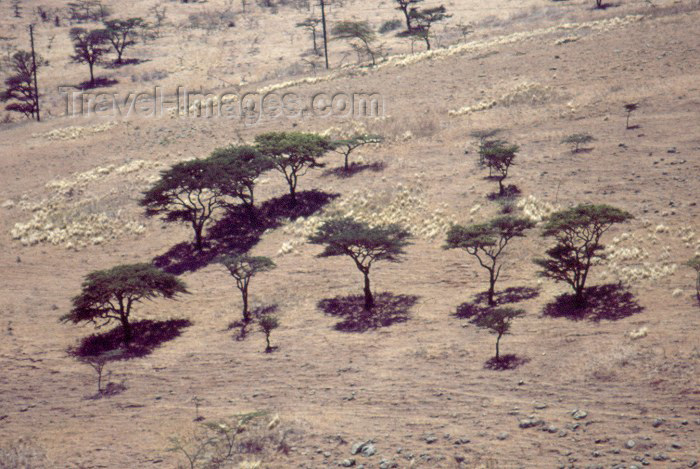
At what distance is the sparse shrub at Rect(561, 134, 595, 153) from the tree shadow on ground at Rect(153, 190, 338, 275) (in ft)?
58.2

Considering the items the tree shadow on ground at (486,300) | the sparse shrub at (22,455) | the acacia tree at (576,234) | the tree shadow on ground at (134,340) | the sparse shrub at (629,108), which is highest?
the sparse shrub at (629,108)

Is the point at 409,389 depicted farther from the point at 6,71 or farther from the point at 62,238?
the point at 6,71

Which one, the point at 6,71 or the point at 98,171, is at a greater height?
the point at 6,71

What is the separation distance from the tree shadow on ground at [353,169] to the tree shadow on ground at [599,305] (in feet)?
74.1

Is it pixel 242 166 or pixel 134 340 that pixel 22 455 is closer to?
pixel 134 340

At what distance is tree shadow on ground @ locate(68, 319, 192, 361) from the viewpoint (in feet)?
96.1

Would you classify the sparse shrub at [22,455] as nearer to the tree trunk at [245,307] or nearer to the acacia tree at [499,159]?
the tree trunk at [245,307]

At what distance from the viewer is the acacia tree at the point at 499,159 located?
3926 centimetres

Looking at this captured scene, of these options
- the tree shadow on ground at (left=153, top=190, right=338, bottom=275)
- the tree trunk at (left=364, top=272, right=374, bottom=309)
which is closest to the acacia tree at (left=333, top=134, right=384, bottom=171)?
the tree shadow on ground at (left=153, top=190, right=338, bottom=275)

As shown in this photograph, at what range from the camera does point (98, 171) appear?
56344 mm

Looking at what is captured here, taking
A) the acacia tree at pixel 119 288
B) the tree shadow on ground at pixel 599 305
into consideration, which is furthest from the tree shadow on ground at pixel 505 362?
the acacia tree at pixel 119 288

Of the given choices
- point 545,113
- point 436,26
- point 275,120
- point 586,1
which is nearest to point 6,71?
point 275,120

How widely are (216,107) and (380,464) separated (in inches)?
2188

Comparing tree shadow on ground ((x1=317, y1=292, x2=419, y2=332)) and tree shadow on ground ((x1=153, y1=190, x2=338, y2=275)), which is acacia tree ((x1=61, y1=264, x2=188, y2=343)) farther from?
tree shadow on ground ((x1=317, y1=292, x2=419, y2=332))
